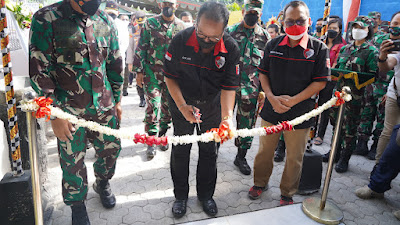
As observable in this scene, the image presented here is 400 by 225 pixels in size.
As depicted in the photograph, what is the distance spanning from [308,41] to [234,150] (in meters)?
2.39

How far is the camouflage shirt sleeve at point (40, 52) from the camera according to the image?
188cm

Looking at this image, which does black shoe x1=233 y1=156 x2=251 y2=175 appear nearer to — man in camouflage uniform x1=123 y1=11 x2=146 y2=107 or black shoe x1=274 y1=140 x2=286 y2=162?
black shoe x1=274 y1=140 x2=286 y2=162

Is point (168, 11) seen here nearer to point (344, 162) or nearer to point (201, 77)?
point (201, 77)

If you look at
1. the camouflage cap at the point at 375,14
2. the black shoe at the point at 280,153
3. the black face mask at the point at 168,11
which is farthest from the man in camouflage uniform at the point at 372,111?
the black face mask at the point at 168,11

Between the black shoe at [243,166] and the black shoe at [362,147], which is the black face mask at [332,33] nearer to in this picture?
the black shoe at [362,147]

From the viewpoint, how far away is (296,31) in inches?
96.7

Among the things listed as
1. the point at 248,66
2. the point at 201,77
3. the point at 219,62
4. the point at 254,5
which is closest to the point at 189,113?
the point at 201,77

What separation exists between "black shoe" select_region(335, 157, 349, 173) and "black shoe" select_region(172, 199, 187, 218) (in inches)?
97.7

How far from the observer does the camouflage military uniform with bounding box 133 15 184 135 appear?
387cm

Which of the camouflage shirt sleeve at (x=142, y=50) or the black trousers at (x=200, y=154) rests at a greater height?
the camouflage shirt sleeve at (x=142, y=50)

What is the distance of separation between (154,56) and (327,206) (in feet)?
10.1

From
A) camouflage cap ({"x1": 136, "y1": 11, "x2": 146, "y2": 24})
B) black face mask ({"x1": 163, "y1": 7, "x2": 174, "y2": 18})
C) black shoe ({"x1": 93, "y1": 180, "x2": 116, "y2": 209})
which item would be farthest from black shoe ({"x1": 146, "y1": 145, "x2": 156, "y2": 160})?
camouflage cap ({"x1": 136, "y1": 11, "x2": 146, "y2": 24})

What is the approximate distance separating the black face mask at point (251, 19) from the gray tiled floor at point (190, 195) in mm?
2065

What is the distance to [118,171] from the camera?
3570 millimetres
